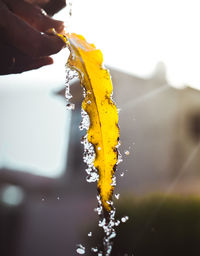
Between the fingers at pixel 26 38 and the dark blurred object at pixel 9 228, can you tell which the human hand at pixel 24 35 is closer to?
the fingers at pixel 26 38

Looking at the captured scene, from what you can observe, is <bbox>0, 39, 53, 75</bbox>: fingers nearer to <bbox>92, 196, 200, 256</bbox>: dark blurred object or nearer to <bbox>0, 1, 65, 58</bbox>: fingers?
<bbox>0, 1, 65, 58</bbox>: fingers

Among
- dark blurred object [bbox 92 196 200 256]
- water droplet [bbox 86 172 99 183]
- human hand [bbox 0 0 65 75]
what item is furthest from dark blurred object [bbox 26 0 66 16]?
dark blurred object [bbox 92 196 200 256]

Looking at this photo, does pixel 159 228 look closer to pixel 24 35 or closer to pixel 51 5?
pixel 51 5

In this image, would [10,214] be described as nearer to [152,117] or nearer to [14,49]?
[152,117]

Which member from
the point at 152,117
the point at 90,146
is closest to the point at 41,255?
the point at 152,117

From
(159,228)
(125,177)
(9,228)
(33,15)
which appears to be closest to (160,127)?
(125,177)

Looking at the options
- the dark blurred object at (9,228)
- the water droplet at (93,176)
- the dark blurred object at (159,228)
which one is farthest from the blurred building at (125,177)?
the water droplet at (93,176)
